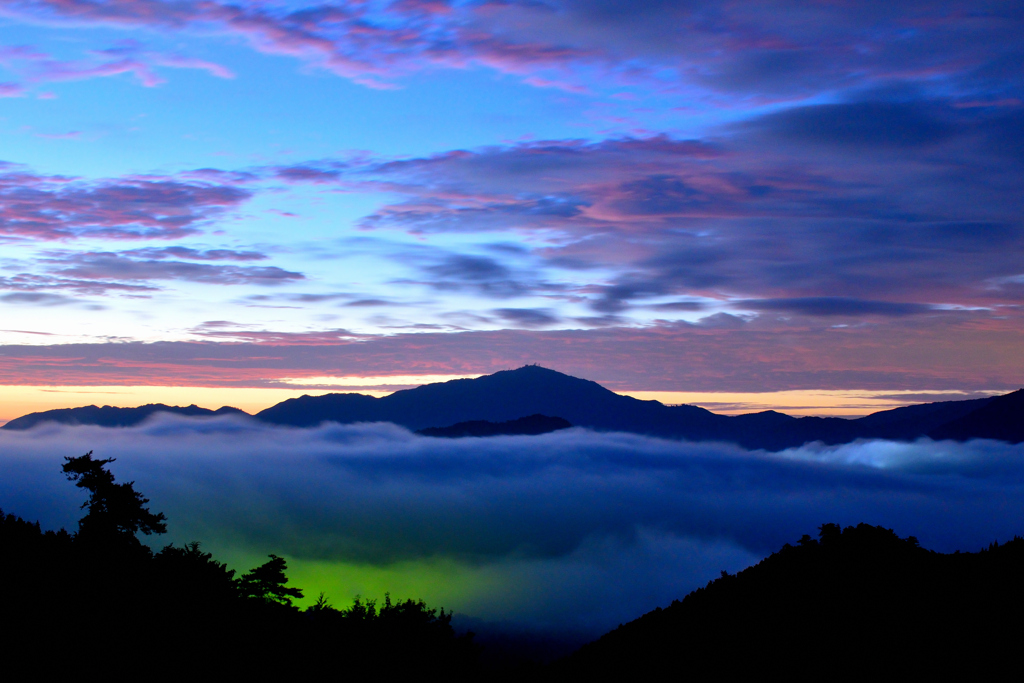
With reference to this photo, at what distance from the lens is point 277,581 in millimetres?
69812

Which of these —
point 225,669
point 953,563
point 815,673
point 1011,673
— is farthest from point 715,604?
point 225,669

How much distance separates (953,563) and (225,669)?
71.6 metres

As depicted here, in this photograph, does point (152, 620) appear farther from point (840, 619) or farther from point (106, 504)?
point (840, 619)

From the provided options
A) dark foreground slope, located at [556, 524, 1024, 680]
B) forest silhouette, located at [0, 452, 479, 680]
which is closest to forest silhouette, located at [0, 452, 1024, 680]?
forest silhouette, located at [0, 452, 479, 680]

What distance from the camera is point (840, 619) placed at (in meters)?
68.0

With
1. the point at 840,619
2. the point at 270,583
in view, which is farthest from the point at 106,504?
the point at 840,619

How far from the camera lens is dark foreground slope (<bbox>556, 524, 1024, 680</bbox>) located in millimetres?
54594

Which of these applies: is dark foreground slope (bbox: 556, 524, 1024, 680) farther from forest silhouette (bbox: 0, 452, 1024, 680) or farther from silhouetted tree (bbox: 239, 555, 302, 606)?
silhouetted tree (bbox: 239, 555, 302, 606)

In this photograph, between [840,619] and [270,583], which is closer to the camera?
[840,619]

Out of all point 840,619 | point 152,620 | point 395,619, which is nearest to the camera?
point 152,620

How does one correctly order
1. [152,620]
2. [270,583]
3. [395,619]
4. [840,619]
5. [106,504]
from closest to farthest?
1. [152,620]
2. [395,619]
3. [106,504]
4. [840,619]
5. [270,583]

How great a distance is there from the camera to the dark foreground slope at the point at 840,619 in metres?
54.6

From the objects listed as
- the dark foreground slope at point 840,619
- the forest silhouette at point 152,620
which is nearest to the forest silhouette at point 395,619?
the forest silhouette at point 152,620

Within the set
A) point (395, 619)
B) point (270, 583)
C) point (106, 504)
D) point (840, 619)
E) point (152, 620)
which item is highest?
point (106, 504)
